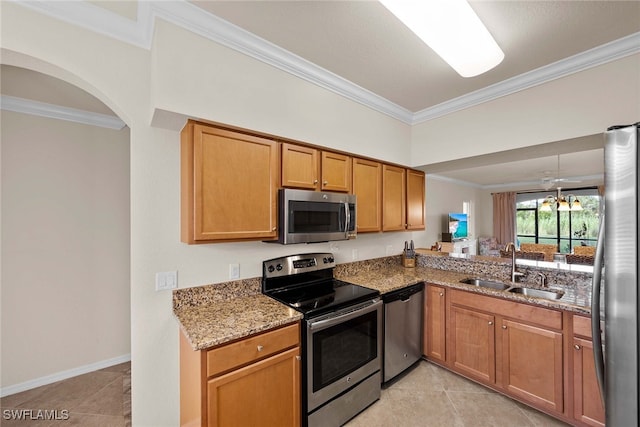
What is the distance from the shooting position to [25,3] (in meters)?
1.41

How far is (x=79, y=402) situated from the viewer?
2256mm

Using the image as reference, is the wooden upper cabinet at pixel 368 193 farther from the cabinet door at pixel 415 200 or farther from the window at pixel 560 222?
the window at pixel 560 222

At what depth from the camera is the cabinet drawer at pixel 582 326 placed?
1.83 meters

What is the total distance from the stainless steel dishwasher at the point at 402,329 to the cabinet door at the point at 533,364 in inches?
28.7

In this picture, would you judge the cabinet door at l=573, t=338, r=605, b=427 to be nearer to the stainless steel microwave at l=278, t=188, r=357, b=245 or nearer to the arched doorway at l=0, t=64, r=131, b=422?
the stainless steel microwave at l=278, t=188, r=357, b=245

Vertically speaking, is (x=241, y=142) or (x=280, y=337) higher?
(x=241, y=142)

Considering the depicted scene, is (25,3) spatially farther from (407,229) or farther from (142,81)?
(407,229)

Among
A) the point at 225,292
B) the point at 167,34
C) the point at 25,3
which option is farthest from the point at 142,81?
the point at 225,292

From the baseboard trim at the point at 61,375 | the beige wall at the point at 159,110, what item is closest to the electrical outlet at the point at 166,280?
the beige wall at the point at 159,110

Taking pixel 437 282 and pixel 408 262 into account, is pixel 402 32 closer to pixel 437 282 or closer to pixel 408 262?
pixel 437 282

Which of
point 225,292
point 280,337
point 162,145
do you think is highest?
point 162,145

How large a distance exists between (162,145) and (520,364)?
3215 mm

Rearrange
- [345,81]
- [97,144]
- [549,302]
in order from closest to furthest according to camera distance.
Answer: [549,302] → [345,81] → [97,144]

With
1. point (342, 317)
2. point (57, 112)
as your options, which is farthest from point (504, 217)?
point (57, 112)
